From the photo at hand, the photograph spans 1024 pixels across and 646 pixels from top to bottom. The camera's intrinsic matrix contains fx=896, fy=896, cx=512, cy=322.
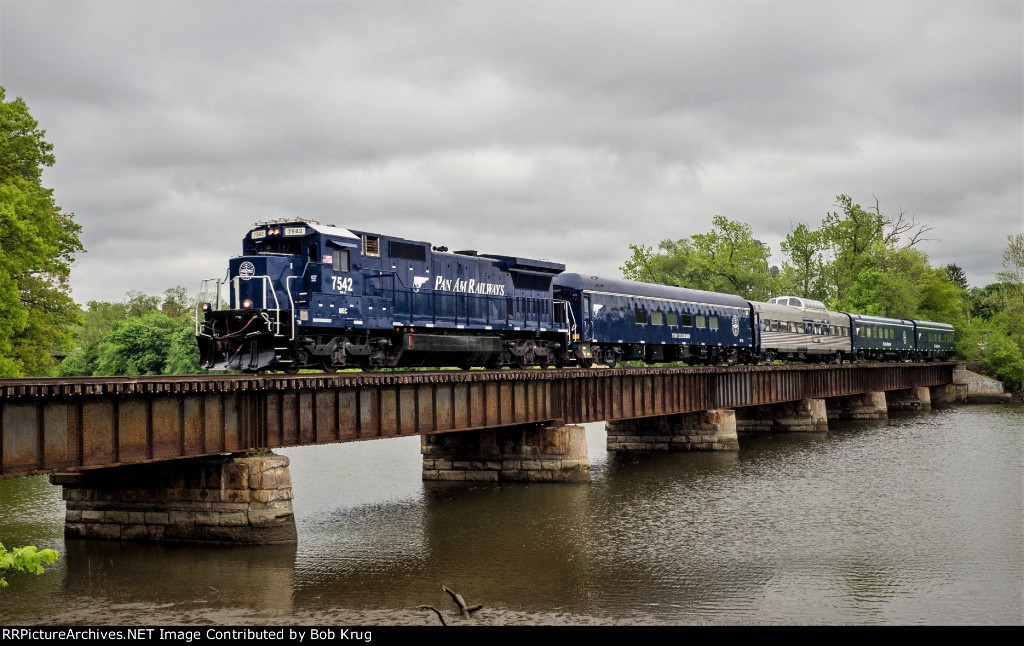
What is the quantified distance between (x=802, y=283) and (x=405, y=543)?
315 feet

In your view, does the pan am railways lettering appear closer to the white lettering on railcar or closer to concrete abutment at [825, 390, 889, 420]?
the white lettering on railcar

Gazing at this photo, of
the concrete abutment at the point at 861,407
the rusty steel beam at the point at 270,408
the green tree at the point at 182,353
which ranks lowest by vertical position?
the concrete abutment at the point at 861,407

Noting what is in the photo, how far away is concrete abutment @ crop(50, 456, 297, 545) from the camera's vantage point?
2106 cm

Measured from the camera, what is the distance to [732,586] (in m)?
18.5

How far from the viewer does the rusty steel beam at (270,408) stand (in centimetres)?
1655

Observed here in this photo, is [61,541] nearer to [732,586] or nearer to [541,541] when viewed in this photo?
[541,541]

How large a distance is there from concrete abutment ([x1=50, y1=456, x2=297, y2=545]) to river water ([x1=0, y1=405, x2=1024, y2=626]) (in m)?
0.52

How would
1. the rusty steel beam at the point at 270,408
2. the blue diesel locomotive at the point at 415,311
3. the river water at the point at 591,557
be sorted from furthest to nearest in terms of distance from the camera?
the blue diesel locomotive at the point at 415,311 → the river water at the point at 591,557 → the rusty steel beam at the point at 270,408

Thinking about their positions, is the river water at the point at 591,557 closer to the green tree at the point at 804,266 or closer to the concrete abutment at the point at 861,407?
the concrete abutment at the point at 861,407

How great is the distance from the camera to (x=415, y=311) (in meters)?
27.2

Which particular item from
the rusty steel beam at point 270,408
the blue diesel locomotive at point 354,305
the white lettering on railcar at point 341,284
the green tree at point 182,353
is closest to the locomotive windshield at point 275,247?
the blue diesel locomotive at point 354,305

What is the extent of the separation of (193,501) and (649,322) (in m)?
24.8

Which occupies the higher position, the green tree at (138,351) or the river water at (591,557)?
the green tree at (138,351)

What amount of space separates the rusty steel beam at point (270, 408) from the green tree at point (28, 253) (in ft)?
65.0
